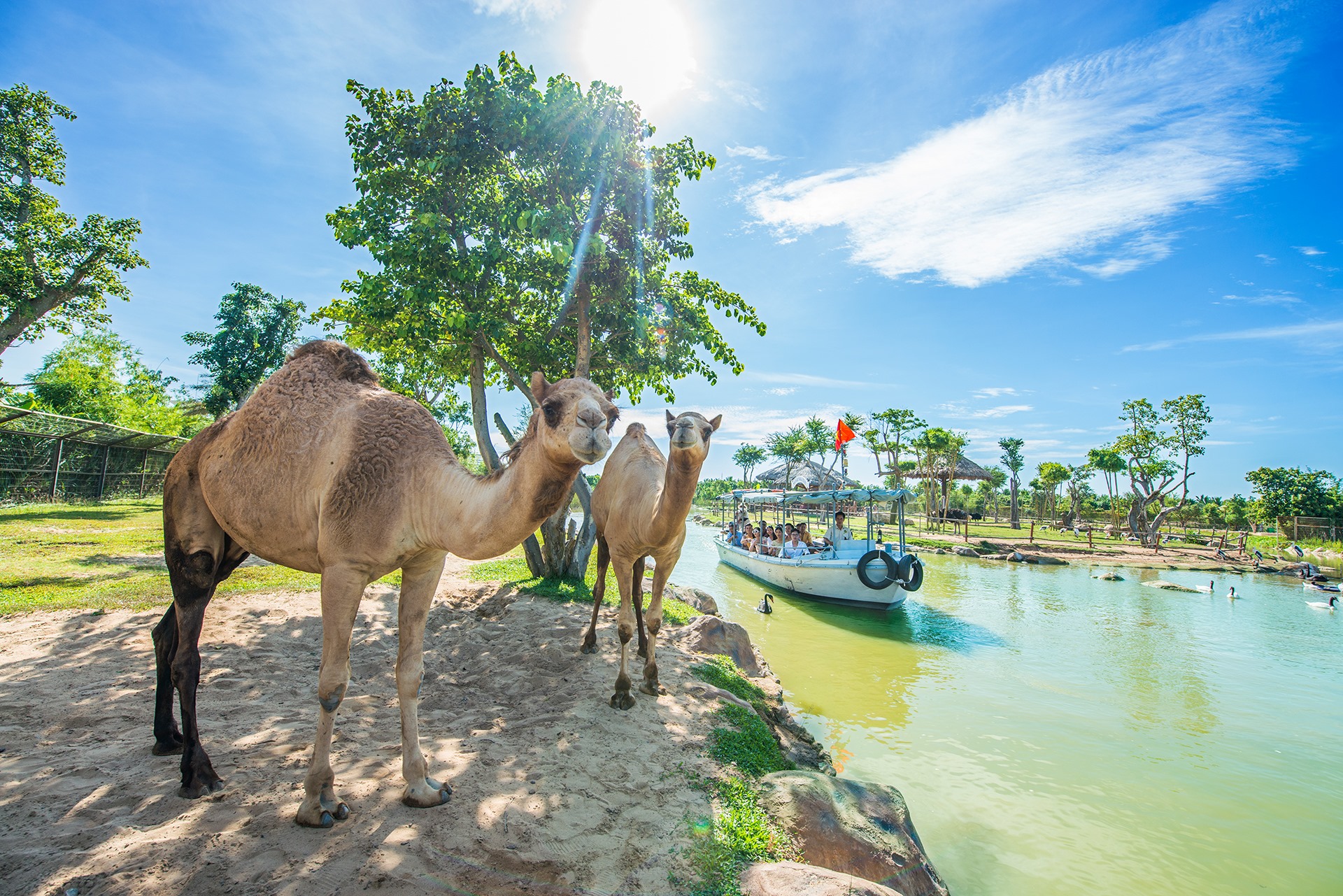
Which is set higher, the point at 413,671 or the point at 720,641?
the point at 413,671

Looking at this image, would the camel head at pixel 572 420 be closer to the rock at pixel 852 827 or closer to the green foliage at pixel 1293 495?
the rock at pixel 852 827

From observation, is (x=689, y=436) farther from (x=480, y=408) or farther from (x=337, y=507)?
(x=480, y=408)

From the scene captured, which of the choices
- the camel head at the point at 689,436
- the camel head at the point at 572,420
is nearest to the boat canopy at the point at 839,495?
the camel head at the point at 689,436

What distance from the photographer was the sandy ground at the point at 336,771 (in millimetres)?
2535

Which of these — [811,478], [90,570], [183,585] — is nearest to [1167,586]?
[811,478]

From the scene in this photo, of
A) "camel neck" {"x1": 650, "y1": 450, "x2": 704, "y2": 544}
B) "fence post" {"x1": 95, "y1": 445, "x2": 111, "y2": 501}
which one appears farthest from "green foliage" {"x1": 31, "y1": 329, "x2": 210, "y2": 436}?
"camel neck" {"x1": 650, "y1": 450, "x2": 704, "y2": 544}

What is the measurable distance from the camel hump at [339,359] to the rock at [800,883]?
3.60 metres

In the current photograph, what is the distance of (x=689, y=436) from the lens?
13.6ft

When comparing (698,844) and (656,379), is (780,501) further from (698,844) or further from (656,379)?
(698,844)

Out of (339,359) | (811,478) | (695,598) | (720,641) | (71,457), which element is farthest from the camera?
(811,478)

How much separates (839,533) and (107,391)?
3664 centimetres

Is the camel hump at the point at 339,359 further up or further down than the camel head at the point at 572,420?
further up

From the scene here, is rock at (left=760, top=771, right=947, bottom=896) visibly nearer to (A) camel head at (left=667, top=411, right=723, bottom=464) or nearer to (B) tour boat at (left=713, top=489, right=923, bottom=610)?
(A) camel head at (left=667, top=411, right=723, bottom=464)

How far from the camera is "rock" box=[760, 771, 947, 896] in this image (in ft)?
11.2
